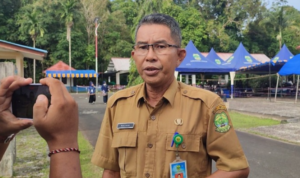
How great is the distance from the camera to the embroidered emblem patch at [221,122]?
5.57 ft

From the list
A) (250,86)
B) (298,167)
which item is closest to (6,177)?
(298,167)

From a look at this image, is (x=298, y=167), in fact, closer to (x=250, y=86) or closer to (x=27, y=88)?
(x=27, y=88)

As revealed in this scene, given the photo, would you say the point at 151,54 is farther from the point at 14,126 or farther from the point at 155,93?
the point at 14,126

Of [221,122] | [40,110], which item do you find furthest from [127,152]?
[40,110]

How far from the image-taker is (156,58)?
181cm

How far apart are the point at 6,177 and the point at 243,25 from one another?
A: 1841 inches

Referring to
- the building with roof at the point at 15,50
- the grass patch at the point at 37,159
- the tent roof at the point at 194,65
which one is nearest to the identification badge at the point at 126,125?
the grass patch at the point at 37,159

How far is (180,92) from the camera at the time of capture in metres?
1.89

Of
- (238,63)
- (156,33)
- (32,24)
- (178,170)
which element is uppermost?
(32,24)

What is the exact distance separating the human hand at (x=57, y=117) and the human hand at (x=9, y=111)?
124mm

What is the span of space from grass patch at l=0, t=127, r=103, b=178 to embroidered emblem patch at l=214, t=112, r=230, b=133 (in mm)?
3598

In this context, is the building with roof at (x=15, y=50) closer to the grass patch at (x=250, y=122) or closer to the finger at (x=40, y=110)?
the grass patch at (x=250, y=122)

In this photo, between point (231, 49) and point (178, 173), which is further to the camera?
point (231, 49)

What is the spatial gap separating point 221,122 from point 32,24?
3659 cm
